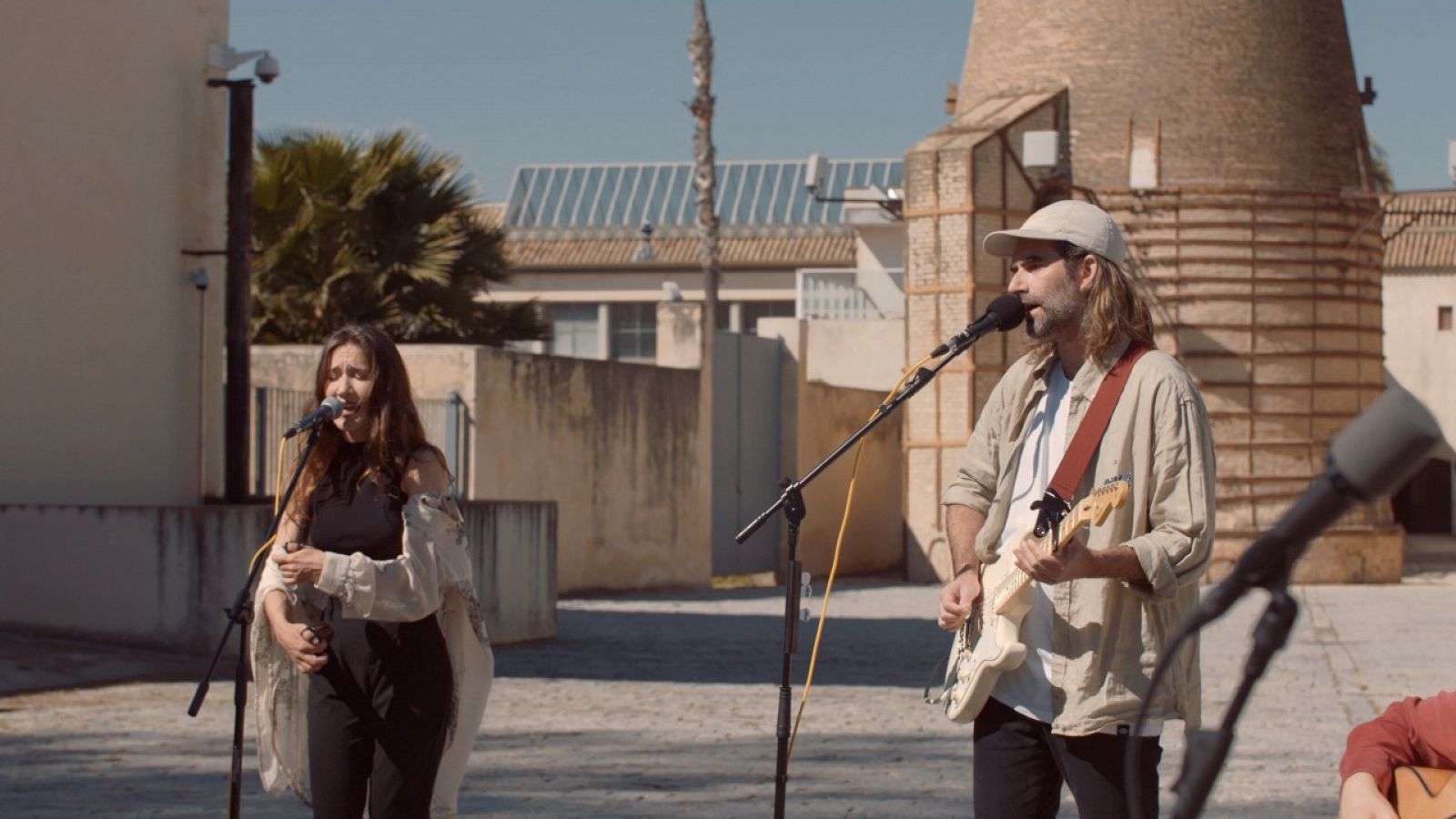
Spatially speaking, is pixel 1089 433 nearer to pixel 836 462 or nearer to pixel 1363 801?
pixel 1363 801

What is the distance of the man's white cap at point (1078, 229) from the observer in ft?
16.1

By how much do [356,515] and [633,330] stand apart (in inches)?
1866

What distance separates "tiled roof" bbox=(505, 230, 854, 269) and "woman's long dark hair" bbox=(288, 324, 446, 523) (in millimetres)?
47850

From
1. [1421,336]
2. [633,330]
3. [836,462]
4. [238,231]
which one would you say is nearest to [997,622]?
[238,231]

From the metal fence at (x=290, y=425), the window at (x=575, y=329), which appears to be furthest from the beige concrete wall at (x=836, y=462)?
the window at (x=575, y=329)

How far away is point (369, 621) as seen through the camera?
5648 mm

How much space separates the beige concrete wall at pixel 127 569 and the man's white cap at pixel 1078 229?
10.4m

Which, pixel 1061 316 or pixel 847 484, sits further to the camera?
pixel 847 484

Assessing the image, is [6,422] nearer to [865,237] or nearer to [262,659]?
[262,659]

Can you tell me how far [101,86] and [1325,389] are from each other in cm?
1963

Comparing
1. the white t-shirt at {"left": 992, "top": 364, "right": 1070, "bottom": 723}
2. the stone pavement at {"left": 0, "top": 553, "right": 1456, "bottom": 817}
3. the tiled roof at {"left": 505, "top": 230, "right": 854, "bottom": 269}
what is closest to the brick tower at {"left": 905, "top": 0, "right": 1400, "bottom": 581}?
the stone pavement at {"left": 0, "top": 553, "right": 1456, "bottom": 817}

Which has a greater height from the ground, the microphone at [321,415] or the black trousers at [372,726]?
the microphone at [321,415]

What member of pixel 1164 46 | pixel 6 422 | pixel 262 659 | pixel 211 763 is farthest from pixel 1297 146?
pixel 262 659

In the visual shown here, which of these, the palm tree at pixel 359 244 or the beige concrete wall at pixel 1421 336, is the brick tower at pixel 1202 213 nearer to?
the palm tree at pixel 359 244
